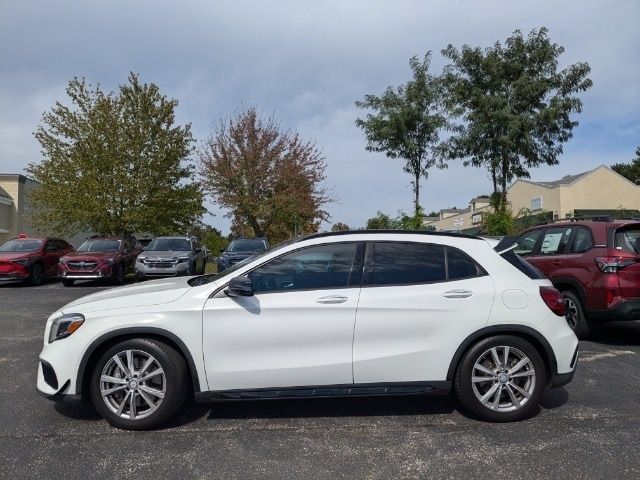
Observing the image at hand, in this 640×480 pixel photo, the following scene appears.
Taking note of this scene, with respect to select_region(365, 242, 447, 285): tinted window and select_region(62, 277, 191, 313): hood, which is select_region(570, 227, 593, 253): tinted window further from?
select_region(62, 277, 191, 313): hood

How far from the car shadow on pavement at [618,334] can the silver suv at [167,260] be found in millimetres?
11226

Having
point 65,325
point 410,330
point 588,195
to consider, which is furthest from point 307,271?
point 588,195

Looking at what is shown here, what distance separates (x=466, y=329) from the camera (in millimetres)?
4297

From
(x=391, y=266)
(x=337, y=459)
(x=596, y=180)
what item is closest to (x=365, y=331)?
(x=391, y=266)

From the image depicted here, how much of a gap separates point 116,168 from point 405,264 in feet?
70.6

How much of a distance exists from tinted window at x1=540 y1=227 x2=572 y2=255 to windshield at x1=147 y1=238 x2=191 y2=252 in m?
11.6

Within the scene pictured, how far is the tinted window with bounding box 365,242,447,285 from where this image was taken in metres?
4.43

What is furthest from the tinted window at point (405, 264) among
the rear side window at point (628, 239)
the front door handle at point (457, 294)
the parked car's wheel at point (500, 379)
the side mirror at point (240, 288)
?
the rear side window at point (628, 239)

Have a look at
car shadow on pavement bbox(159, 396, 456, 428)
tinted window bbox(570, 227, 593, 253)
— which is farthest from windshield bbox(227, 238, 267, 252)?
car shadow on pavement bbox(159, 396, 456, 428)

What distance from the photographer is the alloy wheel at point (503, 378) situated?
433cm

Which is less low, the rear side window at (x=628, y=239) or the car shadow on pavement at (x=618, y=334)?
the rear side window at (x=628, y=239)

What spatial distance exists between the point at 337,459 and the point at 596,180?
3779 centimetres

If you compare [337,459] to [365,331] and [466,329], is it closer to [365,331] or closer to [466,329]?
[365,331]

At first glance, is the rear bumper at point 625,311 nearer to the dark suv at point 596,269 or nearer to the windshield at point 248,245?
the dark suv at point 596,269
